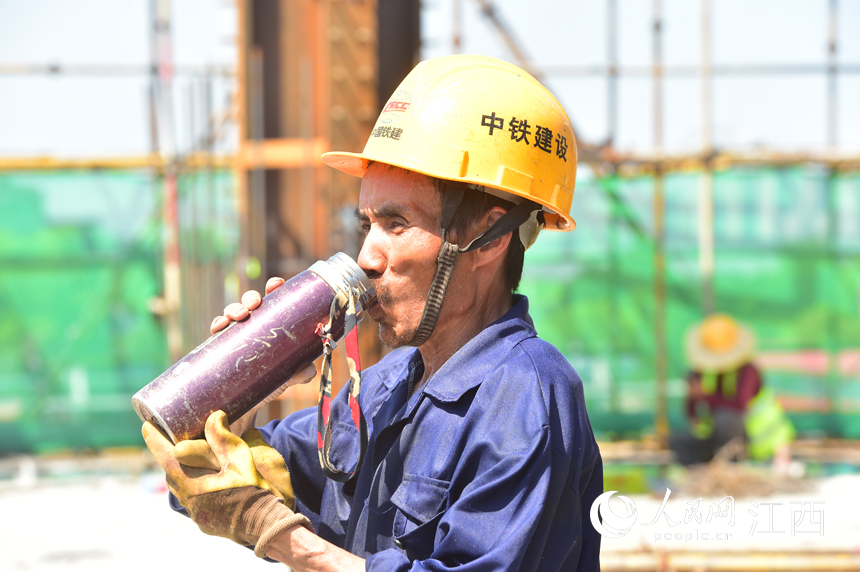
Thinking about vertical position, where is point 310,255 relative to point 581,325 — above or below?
above

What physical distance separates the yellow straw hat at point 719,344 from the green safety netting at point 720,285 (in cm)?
15

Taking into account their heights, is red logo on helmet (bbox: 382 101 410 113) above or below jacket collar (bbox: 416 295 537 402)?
above

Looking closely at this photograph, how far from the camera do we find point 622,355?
888 cm

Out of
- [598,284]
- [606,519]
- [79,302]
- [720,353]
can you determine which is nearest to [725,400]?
[720,353]

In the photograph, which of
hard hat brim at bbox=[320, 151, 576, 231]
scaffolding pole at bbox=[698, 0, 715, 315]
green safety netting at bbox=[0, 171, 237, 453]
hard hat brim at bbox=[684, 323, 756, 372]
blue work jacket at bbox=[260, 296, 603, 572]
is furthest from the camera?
scaffolding pole at bbox=[698, 0, 715, 315]

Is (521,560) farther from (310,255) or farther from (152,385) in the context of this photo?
(310,255)

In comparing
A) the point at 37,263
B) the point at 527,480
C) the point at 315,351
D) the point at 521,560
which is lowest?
the point at 37,263

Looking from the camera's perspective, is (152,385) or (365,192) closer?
(152,385)

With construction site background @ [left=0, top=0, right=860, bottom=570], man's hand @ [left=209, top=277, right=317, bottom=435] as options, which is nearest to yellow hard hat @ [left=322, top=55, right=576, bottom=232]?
man's hand @ [left=209, top=277, right=317, bottom=435]

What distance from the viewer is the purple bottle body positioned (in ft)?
6.14

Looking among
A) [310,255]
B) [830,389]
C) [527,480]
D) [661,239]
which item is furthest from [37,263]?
[830,389]

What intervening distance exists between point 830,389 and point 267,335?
336 inches

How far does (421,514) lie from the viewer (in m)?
1.79

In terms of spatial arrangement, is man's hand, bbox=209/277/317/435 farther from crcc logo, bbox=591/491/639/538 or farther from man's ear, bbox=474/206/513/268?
crcc logo, bbox=591/491/639/538
